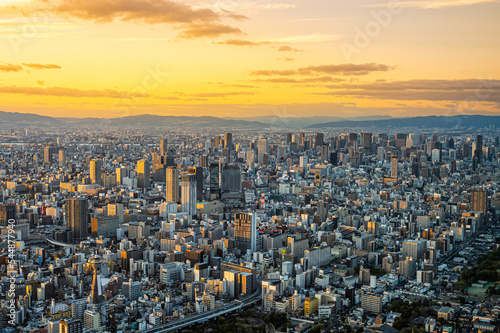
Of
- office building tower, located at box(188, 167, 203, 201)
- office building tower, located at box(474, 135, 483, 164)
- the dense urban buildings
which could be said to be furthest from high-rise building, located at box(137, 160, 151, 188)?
office building tower, located at box(474, 135, 483, 164)

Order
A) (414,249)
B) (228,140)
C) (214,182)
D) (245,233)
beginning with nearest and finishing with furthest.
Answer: (414,249)
(245,233)
(214,182)
(228,140)

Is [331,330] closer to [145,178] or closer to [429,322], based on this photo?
[429,322]

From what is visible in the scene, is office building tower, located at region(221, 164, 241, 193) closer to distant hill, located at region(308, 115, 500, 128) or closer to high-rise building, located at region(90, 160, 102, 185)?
high-rise building, located at region(90, 160, 102, 185)

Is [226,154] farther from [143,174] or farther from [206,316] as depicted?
[206,316]

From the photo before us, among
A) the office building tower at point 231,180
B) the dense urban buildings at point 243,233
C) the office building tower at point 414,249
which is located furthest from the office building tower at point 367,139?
the office building tower at point 414,249

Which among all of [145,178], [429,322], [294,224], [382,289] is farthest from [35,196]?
[429,322]

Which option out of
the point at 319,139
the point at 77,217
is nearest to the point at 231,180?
the point at 77,217
